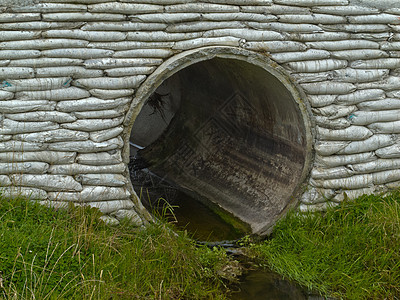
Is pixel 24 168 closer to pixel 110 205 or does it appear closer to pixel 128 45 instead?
pixel 110 205

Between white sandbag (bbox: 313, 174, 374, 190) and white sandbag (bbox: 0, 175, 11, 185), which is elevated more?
white sandbag (bbox: 0, 175, 11, 185)

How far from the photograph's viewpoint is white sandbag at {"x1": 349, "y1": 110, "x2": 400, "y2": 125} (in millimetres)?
5152

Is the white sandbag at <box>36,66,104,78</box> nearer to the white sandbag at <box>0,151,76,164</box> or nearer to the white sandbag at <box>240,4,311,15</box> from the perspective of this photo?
the white sandbag at <box>0,151,76,164</box>

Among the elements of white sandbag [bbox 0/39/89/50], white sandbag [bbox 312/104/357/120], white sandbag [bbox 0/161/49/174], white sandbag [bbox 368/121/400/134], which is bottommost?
white sandbag [bbox 0/161/49/174]

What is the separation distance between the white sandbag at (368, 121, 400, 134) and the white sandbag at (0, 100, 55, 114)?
2900mm

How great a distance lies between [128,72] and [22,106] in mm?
850

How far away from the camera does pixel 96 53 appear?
4367mm

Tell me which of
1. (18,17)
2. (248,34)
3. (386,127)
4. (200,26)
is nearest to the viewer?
(18,17)

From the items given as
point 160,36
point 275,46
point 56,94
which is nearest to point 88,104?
point 56,94

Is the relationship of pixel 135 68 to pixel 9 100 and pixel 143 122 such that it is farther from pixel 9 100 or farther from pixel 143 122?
pixel 143 122

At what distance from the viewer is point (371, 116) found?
17.0 feet

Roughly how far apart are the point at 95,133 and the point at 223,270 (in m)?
1.53

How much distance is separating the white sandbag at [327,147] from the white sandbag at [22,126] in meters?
2.30

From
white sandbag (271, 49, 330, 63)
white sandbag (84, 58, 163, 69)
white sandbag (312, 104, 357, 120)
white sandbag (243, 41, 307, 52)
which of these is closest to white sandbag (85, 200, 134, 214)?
white sandbag (84, 58, 163, 69)
